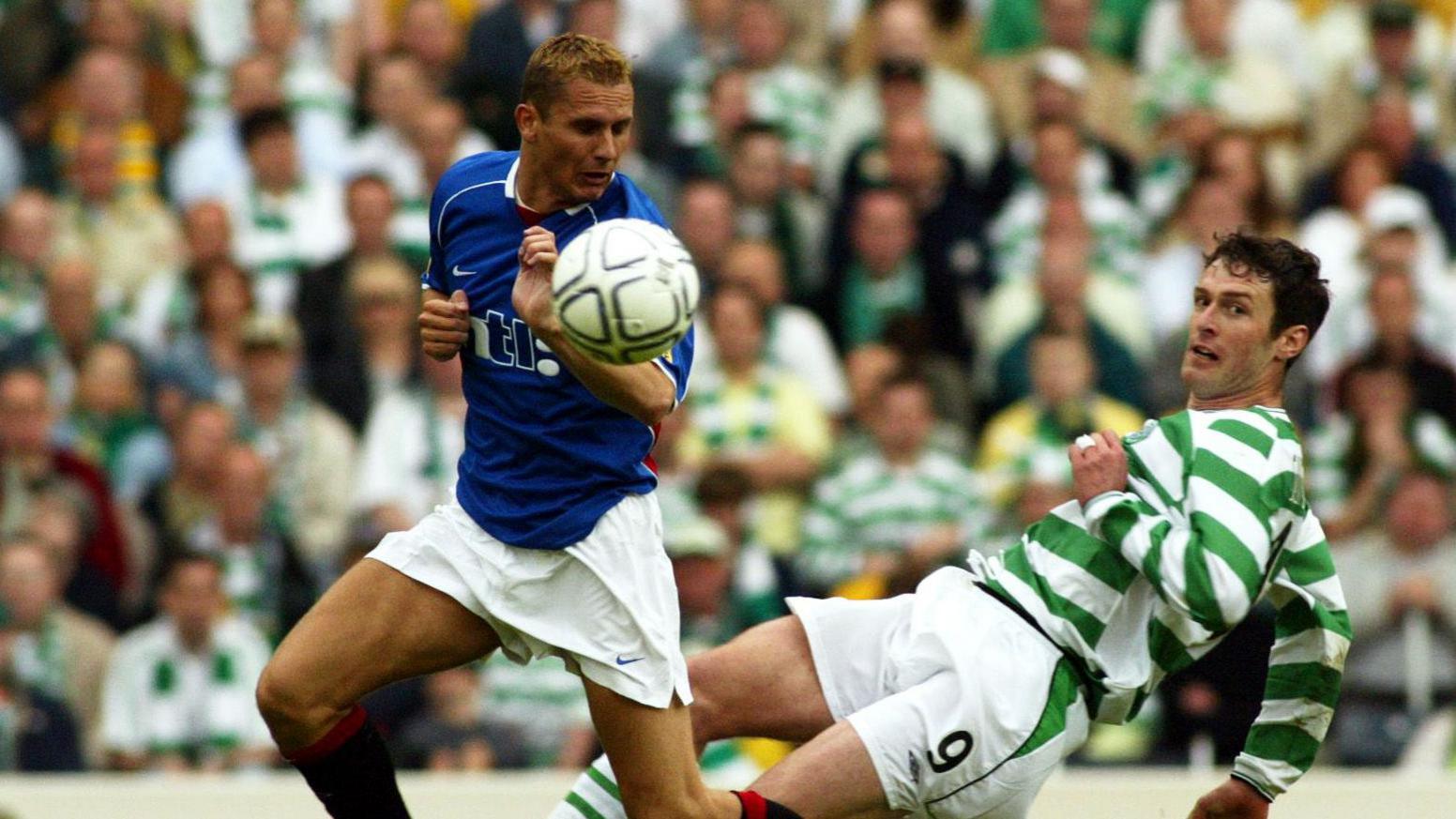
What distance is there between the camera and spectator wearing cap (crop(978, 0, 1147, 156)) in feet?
34.8

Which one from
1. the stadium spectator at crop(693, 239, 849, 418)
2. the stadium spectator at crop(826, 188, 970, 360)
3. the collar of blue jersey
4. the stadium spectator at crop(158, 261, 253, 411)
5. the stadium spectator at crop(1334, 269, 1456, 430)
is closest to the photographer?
the collar of blue jersey

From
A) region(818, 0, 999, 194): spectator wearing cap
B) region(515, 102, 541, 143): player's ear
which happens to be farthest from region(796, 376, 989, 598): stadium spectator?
region(515, 102, 541, 143): player's ear

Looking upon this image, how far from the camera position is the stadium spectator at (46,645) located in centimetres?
867

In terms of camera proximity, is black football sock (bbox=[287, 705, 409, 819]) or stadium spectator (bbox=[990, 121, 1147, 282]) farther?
stadium spectator (bbox=[990, 121, 1147, 282])

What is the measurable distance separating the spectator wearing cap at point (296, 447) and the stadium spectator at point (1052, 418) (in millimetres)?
2595

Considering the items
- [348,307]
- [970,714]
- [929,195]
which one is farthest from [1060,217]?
[970,714]

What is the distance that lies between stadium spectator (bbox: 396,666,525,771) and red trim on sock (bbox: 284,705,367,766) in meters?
3.01

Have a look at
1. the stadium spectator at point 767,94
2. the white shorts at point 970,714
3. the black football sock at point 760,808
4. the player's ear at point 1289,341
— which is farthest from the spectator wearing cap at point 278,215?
the player's ear at point 1289,341

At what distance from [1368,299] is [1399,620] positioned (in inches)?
61.3

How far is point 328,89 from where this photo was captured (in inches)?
424

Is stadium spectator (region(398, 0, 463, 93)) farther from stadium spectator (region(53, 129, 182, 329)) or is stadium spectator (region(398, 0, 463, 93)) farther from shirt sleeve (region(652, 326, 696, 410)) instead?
shirt sleeve (region(652, 326, 696, 410))

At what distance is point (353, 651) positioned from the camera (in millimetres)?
5184

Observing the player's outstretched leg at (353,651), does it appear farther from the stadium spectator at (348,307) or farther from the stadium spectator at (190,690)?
the stadium spectator at (348,307)

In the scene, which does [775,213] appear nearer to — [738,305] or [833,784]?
[738,305]
